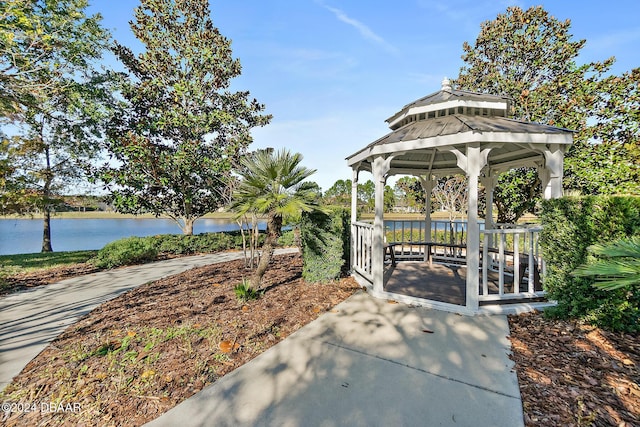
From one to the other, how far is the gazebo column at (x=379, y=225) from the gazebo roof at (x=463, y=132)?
0.65ft

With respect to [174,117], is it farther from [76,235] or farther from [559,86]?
[76,235]

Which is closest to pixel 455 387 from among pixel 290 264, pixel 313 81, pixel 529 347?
pixel 529 347

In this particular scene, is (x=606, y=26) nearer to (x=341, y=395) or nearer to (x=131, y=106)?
(x=341, y=395)

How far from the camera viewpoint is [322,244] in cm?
534

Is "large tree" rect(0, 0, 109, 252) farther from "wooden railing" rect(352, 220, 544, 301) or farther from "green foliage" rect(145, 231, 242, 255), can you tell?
"wooden railing" rect(352, 220, 544, 301)

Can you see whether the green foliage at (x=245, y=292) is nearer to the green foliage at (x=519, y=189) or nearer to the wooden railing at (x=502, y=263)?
the wooden railing at (x=502, y=263)

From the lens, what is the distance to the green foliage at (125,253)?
24.7ft

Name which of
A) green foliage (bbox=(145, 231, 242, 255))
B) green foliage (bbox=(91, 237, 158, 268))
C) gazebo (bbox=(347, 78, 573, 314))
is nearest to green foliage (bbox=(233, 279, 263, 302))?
gazebo (bbox=(347, 78, 573, 314))

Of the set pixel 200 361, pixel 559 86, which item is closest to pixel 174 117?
pixel 200 361

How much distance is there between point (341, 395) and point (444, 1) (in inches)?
307

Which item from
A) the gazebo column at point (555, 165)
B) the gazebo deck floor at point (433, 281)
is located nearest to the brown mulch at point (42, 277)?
the gazebo deck floor at point (433, 281)

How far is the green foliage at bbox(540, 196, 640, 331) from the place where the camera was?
304 centimetres

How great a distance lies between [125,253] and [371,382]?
8111 millimetres

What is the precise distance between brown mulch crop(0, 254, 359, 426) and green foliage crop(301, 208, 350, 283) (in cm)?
33
